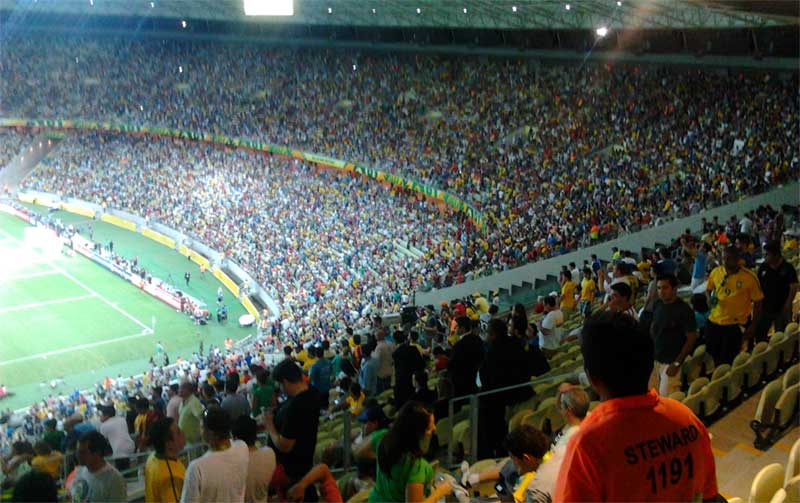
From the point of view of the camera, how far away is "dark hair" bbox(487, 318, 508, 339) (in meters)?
5.94

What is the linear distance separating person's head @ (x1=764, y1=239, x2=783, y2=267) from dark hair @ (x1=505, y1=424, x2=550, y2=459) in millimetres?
4096

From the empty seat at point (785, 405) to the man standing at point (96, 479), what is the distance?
4.71 m

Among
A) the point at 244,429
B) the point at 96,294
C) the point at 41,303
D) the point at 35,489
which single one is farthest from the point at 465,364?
the point at 41,303

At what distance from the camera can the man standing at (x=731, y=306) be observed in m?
6.54

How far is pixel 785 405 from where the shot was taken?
6.16 metres

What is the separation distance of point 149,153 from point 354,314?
27.7 m

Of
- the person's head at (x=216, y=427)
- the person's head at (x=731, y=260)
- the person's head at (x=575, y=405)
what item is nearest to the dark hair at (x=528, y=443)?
the person's head at (x=575, y=405)

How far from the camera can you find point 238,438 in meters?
4.17

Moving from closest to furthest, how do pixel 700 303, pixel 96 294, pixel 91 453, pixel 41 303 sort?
1. pixel 91 453
2. pixel 700 303
3. pixel 41 303
4. pixel 96 294

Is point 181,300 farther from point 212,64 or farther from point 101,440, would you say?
point 101,440

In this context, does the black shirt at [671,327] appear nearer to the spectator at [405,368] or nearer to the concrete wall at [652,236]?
the spectator at [405,368]

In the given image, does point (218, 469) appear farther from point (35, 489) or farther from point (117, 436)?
point (117, 436)

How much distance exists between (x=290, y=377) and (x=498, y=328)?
199 cm

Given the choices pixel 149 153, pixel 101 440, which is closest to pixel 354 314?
pixel 101 440
